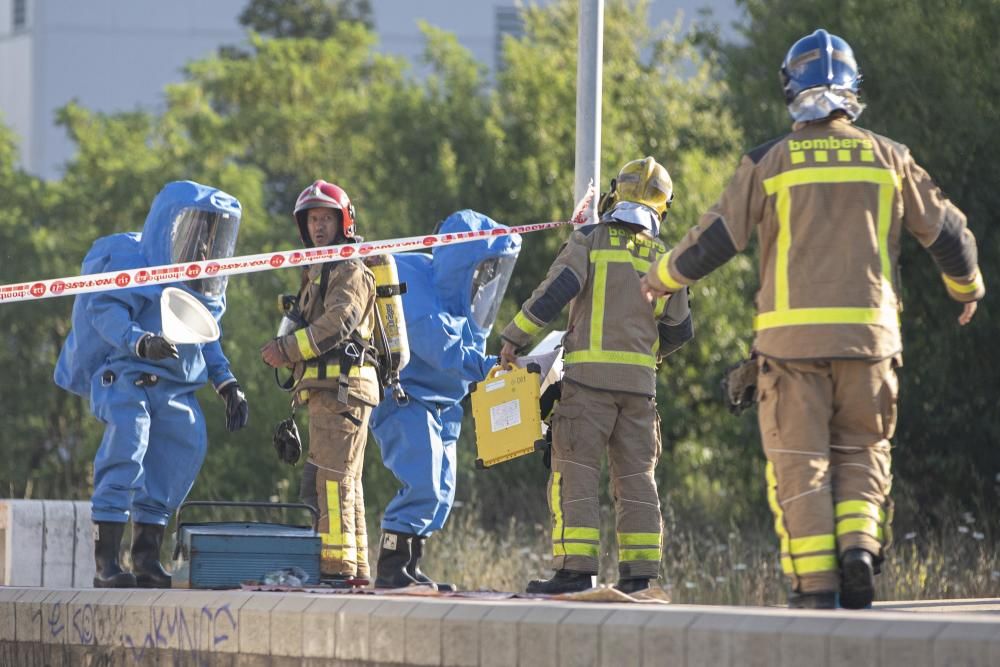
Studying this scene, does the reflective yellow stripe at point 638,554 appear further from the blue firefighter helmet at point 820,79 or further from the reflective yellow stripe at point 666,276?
the blue firefighter helmet at point 820,79

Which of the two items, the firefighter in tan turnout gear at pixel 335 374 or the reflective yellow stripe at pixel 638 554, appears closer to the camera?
the reflective yellow stripe at pixel 638 554

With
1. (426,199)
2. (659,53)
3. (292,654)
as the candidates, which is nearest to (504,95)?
(426,199)

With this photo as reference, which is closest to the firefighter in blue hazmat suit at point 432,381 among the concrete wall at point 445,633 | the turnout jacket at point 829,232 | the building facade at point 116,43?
the concrete wall at point 445,633

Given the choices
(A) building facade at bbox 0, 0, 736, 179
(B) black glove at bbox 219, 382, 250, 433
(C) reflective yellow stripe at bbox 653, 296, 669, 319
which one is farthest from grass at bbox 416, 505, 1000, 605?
(A) building facade at bbox 0, 0, 736, 179

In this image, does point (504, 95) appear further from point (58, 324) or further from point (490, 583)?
point (490, 583)

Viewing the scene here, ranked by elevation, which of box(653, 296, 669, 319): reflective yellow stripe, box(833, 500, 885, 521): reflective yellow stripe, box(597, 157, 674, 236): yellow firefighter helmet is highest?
box(597, 157, 674, 236): yellow firefighter helmet

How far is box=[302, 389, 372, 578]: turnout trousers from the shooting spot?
921cm

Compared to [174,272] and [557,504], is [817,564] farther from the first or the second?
[174,272]

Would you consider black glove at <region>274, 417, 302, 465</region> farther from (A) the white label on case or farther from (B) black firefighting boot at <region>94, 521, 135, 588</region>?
(A) the white label on case

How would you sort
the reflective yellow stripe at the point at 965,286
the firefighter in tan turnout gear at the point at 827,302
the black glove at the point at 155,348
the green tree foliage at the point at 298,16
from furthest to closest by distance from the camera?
the green tree foliage at the point at 298,16 → the black glove at the point at 155,348 → the reflective yellow stripe at the point at 965,286 → the firefighter in tan turnout gear at the point at 827,302

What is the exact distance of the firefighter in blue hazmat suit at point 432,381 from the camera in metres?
9.60

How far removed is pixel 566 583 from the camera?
318 inches

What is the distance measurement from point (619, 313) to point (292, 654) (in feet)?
7.37

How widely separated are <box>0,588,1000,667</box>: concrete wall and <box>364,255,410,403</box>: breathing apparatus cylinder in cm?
196
